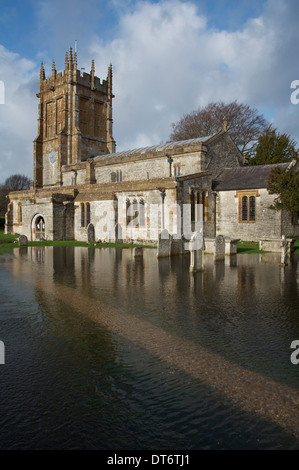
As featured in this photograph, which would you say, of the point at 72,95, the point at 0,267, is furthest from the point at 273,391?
the point at 72,95

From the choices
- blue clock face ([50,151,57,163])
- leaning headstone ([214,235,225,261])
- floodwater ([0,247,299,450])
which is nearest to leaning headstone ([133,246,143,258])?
leaning headstone ([214,235,225,261])

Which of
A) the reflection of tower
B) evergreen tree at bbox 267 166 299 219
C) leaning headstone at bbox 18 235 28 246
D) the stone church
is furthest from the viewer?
leaning headstone at bbox 18 235 28 246

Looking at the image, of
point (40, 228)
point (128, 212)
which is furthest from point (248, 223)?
point (40, 228)

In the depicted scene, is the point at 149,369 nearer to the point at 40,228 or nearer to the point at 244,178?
the point at 244,178

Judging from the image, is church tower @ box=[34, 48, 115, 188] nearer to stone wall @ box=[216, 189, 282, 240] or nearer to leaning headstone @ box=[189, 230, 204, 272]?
stone wall @ box=[216, 189, 282, 240]

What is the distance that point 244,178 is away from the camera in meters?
29.6

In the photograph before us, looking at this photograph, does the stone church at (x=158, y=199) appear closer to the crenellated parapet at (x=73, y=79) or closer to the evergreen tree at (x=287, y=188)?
the evergreen tree at (x=287, y=188)

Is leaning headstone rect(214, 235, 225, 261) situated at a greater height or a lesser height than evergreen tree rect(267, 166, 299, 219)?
lesser

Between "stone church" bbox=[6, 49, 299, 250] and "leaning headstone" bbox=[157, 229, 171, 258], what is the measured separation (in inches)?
208

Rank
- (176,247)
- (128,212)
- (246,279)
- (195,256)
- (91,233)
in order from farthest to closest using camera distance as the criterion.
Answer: (91,233) → (128,212) → (176,247) → (195,256) → (246,279)

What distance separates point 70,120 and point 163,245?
30822mm

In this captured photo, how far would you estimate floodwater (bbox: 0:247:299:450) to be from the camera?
12.3 feet

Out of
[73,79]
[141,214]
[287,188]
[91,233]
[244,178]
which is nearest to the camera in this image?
[287,188]

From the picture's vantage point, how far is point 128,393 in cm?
459
